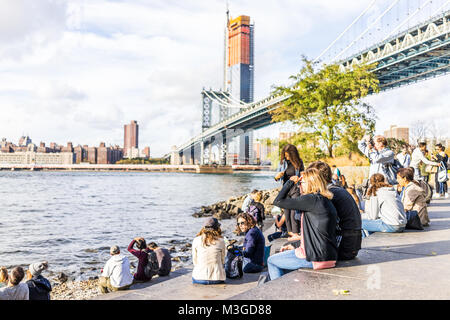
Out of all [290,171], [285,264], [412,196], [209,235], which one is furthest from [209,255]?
[412,196]

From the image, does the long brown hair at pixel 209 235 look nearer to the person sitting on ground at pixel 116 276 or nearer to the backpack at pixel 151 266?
the person sitting on ground at pixel 116 276

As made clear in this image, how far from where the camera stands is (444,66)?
28172mm

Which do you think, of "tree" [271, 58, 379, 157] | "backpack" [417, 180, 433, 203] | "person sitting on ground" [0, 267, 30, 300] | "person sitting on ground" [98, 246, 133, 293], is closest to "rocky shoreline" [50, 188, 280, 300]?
"person sitting on ground" [98, 246, 133, 293]

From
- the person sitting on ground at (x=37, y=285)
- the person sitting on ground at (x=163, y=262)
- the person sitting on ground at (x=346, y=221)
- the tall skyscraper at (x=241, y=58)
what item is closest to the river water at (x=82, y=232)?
the person sitting on ground at (x=163, y=262)

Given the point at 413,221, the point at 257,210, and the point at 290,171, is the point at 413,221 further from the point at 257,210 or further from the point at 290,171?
the point at 257,210

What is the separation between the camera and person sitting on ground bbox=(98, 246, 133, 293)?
5773 millimetres

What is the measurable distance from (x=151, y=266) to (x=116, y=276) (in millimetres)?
692

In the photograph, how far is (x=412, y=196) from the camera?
6305 mm

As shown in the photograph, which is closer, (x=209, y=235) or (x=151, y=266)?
(x=209, y=235)

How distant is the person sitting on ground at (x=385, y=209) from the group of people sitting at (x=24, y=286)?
4483mm

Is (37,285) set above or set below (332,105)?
below

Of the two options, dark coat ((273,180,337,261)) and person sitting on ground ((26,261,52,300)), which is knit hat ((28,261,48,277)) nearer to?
person sitting on ground ((26,261,52,300))

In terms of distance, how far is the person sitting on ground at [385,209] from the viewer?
19.0 feet

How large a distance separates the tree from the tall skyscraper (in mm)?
130338
